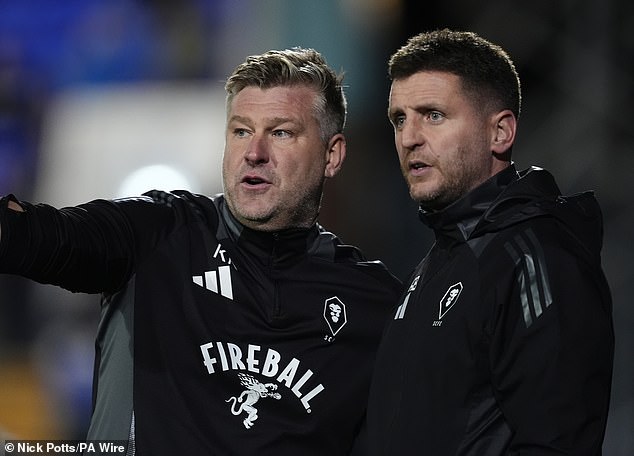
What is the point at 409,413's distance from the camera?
2594mm

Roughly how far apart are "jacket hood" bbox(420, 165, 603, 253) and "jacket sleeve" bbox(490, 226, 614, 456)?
0.13 metres

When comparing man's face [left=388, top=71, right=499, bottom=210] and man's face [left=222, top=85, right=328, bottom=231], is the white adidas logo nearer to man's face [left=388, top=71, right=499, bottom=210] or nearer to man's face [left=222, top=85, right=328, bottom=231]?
man's face [left=222, top=85, right=328, bottom=231]

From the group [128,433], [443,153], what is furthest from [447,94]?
[128,433]

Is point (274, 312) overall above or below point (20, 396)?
above

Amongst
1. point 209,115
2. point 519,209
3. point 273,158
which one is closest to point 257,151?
point 273,158

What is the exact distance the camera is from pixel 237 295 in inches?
120

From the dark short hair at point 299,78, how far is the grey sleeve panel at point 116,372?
0.76 meters

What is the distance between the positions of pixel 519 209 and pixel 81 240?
1.12 metres

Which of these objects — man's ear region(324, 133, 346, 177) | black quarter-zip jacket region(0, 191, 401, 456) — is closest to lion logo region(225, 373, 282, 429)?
black quarter-zip jacket region(0, 191, 401, 456)

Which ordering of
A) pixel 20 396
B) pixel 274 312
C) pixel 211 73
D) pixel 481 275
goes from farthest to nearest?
pixel 211 73, pixel 20 396, pixel 274 312, pixel 481 275

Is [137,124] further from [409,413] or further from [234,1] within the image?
[409,413]

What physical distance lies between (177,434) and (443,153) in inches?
41.2

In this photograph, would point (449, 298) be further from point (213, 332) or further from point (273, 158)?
point (273, 158)

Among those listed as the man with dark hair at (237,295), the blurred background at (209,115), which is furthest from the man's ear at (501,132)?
the blurred background at (209,115)
